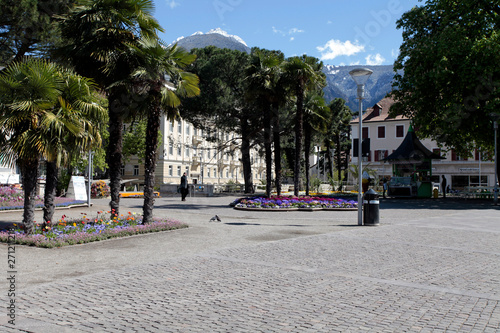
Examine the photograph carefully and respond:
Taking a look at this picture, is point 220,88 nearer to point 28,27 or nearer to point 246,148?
point 246,148

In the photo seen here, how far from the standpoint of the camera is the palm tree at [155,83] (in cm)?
1326

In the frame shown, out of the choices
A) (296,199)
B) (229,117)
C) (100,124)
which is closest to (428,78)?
(296,199)

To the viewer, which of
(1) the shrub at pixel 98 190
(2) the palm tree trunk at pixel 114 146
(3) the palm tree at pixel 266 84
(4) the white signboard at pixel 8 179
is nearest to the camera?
(2) the palm tree trunk at pixel 114 146

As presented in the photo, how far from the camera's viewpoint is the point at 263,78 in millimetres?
25594

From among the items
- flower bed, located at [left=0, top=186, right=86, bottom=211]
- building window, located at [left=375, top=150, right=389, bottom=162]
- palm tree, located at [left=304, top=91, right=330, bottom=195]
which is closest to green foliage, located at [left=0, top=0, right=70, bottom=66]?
flower bed, located at [left=0, top=186, right=86, bottom=211]

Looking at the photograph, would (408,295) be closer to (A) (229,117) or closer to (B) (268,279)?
(B) (268,279)

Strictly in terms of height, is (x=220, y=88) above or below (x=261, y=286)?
above

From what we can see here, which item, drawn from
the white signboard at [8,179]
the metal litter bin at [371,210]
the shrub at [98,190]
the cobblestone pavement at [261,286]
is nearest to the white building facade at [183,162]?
the shrub at [98,190]

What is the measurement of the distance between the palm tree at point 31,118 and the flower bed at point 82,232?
1.77ft

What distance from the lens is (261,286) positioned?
6.46 m

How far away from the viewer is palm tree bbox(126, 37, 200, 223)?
13.3 meters

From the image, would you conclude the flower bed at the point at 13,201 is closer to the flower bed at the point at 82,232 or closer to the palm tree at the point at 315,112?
the flower bed at the point at 82,232

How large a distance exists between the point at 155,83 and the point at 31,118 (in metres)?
4.08

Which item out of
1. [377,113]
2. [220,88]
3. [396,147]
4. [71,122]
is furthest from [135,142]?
[71,122]
